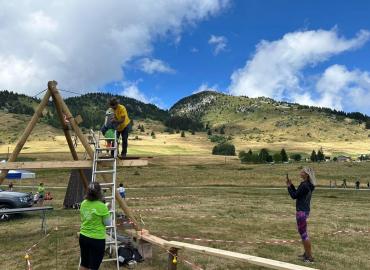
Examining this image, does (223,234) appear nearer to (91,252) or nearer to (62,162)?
(62,162)

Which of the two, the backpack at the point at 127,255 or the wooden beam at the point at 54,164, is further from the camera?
the wooden beam at the point at 54,164

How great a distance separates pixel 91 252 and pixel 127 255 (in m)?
3.49

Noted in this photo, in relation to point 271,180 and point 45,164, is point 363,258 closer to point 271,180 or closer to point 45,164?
point 45,164

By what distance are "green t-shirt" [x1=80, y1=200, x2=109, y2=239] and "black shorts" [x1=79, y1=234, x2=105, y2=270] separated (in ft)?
0.33

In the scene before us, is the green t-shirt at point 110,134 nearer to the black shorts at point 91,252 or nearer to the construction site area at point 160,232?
the construction site area at point 160,232

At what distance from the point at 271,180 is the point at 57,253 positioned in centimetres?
5154

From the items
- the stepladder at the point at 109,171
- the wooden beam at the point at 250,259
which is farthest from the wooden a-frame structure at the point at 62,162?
the wooden beam at the point at 250,259

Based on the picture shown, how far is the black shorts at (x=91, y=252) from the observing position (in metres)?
8.45

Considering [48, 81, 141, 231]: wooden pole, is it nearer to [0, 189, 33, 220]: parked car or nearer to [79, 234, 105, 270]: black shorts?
[79, 234, 105, 270]: black shorts

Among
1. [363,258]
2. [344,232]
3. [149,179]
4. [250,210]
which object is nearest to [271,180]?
[149,179]

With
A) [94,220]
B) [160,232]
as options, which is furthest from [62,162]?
[160,232]

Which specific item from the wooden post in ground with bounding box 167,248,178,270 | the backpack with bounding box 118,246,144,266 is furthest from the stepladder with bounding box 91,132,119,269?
the wooden post in ground with bounding box 167,248,178,270

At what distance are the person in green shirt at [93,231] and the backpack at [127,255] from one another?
3.18 m

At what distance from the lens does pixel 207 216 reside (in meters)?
20.9
